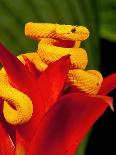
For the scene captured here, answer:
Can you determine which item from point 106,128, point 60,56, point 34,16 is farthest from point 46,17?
point 60,56

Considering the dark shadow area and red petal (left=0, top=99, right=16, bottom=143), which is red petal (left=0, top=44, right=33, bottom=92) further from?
the dark shadow area

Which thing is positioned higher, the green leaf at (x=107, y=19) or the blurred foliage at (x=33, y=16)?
the blurred foliage at (x=33, y=16)

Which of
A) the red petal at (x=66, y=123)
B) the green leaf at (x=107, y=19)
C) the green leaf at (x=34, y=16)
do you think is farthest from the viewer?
the green leaf at (x=107, y=19)

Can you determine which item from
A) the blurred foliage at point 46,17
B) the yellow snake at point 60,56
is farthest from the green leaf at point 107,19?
the yellow snake at point 60,56

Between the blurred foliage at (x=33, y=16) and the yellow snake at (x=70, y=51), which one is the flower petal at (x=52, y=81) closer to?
the yellow snake at (x=70, y=51)

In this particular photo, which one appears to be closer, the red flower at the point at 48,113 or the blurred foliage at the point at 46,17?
the red flower at the point at 48,113

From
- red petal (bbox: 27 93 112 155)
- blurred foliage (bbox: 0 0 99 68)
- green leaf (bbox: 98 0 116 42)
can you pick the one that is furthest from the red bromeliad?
green leaf (bbox: 98 0 116 42)

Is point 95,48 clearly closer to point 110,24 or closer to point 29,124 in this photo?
point 110,24

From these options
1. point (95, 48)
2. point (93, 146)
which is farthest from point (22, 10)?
point (93, 146)
